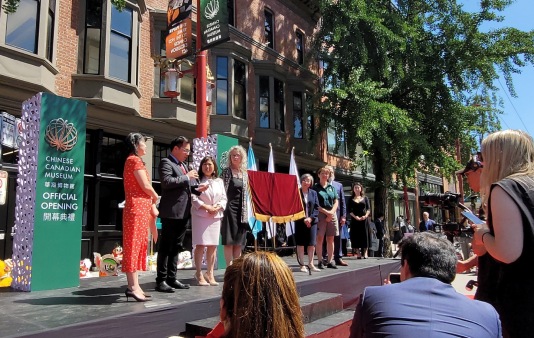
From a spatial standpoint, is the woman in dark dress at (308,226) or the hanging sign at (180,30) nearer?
the woman in dark dress at (308,226)

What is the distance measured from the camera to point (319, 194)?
7.38 m

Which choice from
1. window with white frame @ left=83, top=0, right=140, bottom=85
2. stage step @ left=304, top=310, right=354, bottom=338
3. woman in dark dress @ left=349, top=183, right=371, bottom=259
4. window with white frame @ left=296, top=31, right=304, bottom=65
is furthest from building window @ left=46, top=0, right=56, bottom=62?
window with white frame @ left=296, top=31, right=304, bottom=65

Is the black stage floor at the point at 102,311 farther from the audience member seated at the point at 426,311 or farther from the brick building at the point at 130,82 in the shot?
the brick building at the point at 130,82

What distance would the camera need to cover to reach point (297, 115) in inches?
708

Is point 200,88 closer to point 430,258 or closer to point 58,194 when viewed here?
point 58,194

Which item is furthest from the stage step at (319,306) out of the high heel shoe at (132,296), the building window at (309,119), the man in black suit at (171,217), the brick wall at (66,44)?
the building window at (309,119)

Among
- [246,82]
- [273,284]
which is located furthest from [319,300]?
[246,82]

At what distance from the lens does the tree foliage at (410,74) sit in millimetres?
14531

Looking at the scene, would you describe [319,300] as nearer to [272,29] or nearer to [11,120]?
[11,120]

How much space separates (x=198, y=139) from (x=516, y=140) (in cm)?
590

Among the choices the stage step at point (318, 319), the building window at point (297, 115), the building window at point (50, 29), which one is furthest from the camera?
the building window at point (297, 115)

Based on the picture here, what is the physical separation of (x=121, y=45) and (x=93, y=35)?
75 cm

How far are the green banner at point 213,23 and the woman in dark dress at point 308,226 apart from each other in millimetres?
2969

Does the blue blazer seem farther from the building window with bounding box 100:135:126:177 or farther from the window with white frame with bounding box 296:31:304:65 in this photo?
the window with white frame with bounding box 296:31:304:65
